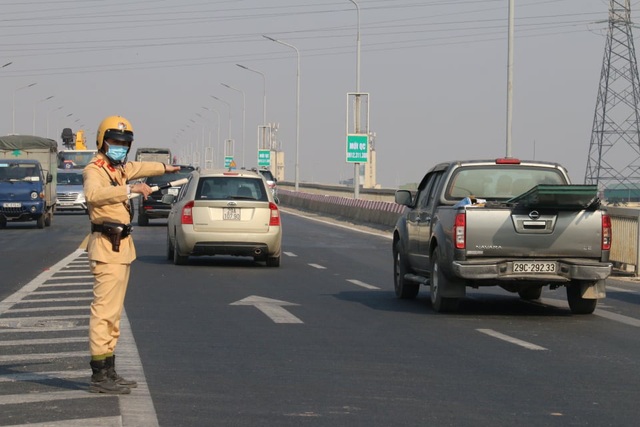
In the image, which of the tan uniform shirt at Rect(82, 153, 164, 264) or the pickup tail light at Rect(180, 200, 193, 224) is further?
the pickup tail light at Rect(180, 200, 193, 224)

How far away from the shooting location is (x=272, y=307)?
1644 cm

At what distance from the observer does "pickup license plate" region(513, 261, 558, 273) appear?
15.4 metres

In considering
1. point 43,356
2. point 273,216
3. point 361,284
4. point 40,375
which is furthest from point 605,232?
point 273,216

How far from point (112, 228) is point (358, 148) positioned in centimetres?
5072

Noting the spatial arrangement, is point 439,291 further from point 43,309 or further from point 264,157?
point 264,157

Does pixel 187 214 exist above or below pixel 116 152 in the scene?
below

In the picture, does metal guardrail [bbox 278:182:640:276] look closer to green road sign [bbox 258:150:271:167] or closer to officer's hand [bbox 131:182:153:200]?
green road sign [bbox 258:150:271:167]

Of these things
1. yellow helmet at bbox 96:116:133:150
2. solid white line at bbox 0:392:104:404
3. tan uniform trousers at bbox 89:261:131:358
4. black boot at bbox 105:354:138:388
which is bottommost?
solid white line at bbox 0:392:104:404

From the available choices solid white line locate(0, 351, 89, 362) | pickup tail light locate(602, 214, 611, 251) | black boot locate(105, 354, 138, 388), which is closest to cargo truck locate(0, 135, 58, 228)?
pickup tail light locate(602, 214, 611, 251)

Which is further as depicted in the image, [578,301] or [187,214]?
[187,214]

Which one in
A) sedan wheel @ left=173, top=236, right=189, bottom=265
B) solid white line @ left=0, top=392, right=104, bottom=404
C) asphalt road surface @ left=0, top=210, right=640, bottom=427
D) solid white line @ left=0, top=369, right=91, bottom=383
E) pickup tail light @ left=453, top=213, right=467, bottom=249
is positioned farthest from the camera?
sedan wheel @ left=173, top=236, right=189, bottom=265

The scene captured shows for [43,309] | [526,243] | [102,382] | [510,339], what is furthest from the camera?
[43,309]

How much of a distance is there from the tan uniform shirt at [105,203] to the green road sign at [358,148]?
50.0 meters

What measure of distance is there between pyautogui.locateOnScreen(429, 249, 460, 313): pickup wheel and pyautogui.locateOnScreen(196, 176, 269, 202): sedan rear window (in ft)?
29.3
